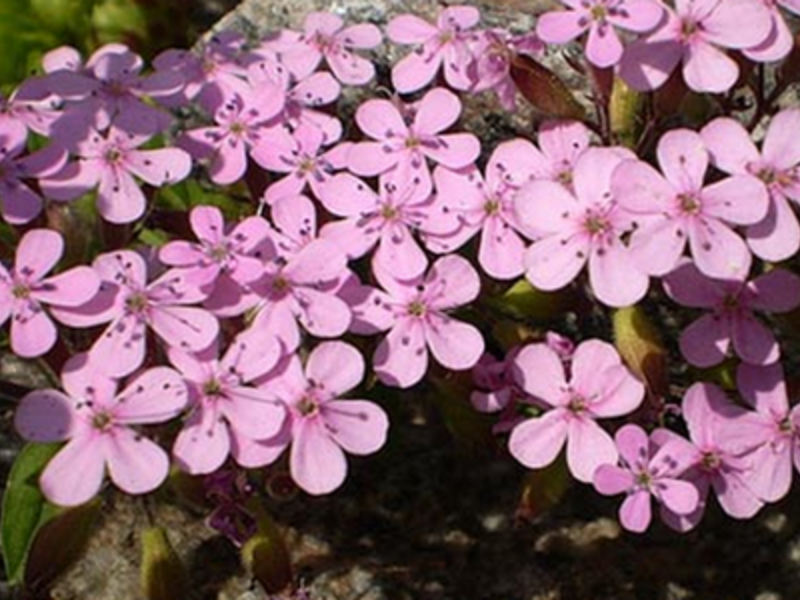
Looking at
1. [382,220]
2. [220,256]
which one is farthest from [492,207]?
[220,256]

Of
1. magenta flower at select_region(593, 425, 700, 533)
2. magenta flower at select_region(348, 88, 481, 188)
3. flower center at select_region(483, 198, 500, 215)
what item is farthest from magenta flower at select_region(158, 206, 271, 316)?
magenta flower at select_region(593, 425, 700, 533)

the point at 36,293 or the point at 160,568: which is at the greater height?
Result: the point at 36,293

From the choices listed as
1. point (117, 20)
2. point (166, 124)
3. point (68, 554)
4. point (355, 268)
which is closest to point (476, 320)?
point (355, 268)

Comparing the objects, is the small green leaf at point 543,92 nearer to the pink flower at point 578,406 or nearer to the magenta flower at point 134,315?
the pink flower at point 578,406

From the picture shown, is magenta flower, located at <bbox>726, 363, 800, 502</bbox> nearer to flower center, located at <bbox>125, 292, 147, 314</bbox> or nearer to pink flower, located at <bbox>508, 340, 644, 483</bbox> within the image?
pink flower, located at <bbox>508, 340, 644, 483</bbox>

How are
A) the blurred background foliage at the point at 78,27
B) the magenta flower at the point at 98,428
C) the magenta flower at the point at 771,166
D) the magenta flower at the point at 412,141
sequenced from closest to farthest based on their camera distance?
the magenta flower at the point at 98,428, the magenta flower at the point at 771,166, the magenta flower at the point at 412,141, the blurred background foliage at the point at 78,27

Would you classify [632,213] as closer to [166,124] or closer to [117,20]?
[166,124]

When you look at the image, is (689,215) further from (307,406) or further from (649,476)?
(307,406)

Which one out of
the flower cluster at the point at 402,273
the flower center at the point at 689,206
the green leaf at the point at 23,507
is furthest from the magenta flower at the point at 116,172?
the flower center at the point at 689,206
